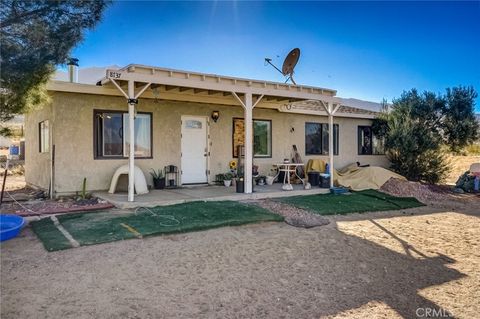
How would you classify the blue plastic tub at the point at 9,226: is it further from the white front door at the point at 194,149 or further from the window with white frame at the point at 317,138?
the window with white frame at the point at 317,138

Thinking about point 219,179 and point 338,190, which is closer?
point 338,190

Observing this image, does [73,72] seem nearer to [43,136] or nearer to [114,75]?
[114,75]

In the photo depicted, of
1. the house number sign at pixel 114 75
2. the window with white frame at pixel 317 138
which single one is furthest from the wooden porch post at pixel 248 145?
the window with white frame at pixel 317 138

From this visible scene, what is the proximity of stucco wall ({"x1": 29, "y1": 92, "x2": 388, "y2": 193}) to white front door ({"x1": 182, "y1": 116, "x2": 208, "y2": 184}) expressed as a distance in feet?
0.62

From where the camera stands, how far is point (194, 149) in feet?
32.4

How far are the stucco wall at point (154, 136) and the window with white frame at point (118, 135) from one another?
13 cm

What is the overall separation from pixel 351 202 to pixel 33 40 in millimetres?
7439

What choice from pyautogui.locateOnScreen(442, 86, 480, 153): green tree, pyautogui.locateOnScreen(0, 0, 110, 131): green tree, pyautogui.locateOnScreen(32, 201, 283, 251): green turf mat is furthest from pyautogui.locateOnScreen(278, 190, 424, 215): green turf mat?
pyautogui.locateOnScreen(0, 0, 110, 131): green tree

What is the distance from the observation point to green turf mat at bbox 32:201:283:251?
16.4ft

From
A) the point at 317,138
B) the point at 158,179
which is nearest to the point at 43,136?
the point at 158,179

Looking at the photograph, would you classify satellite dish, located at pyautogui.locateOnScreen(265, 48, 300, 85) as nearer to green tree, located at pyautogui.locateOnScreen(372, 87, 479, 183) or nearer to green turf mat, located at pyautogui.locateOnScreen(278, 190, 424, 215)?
green turf mat, located at pyautogui.locateOnScreen(278, 190, 424, 215)

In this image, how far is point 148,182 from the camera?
29.9ft

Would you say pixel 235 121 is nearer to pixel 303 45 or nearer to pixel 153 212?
pixel 303 45

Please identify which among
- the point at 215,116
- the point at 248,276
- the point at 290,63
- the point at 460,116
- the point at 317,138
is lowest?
the point at 248,276
